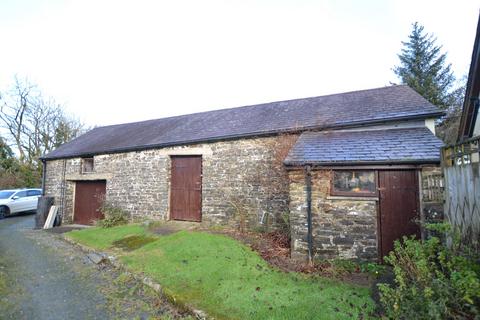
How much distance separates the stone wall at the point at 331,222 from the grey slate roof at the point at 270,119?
261 centimetres

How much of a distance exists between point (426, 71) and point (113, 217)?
25.4m

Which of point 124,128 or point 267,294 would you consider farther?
point 124,128

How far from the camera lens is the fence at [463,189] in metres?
3.24

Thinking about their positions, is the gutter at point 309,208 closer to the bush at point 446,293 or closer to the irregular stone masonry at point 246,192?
the irregular stone masonry at point 246,192

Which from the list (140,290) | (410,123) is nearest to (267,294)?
(140,290)

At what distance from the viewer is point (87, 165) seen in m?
13.1

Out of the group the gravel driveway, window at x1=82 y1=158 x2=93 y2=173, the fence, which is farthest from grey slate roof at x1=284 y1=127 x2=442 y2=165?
window at x1=82 y1=158 x2=93 y2=173

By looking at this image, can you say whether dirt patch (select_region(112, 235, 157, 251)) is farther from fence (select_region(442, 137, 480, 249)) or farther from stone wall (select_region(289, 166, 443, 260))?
fence (select_region(442, 137, 480, 249))

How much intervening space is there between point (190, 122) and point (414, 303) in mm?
11309

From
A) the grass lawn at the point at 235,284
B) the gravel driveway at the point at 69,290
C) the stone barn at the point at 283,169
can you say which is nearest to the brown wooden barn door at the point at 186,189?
the stone barn at the point at 283,169

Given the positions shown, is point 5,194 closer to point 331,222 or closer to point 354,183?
point 331,222

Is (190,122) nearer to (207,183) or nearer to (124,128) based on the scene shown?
(207,183)

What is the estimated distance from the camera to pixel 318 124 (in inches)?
309

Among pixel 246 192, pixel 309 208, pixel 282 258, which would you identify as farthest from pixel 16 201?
pixel 309 208
